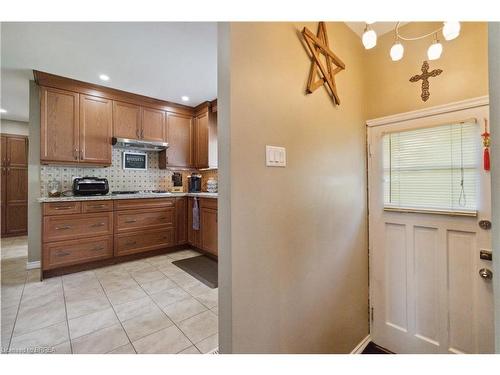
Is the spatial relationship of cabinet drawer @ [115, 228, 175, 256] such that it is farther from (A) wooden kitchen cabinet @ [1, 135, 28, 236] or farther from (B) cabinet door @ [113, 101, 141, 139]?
(A) wooden kitchen cabinet @ [1, 135, 28, 236]

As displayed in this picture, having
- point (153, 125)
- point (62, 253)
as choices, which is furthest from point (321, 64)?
point (62, 253)

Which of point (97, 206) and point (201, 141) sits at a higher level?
point (201, 141)

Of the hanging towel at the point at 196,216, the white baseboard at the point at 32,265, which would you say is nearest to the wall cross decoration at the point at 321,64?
the hanging towel at the point at 196,216

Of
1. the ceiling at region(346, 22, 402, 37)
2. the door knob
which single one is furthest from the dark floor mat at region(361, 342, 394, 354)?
the ceiling at region(346, 22, 402, 37)

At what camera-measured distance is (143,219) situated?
3.23 meters

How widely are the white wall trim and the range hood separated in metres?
3.05

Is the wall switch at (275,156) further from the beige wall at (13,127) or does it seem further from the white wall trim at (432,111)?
the beige wall at (13,127)

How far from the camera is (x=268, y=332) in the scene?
1021mm

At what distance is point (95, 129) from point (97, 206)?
1.11 meters

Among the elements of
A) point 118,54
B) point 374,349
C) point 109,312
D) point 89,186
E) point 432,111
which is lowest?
point 374,349

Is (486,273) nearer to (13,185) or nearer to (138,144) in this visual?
(138,144)

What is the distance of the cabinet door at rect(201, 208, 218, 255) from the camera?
10.2 ft
